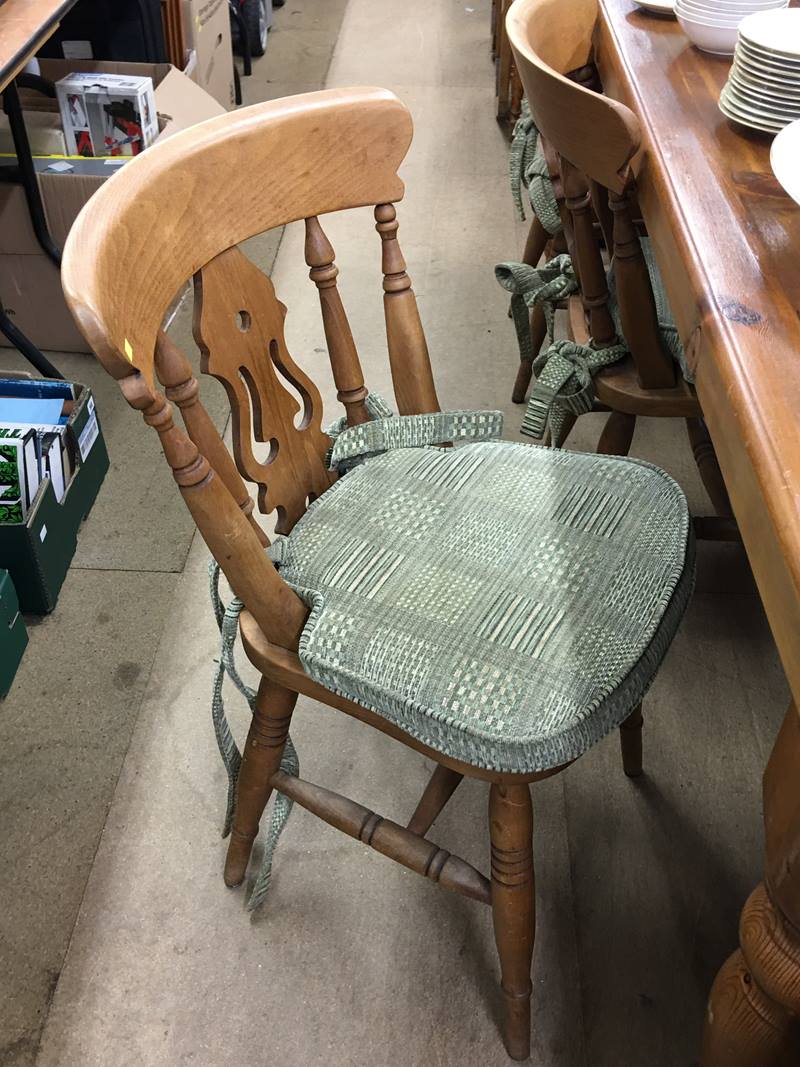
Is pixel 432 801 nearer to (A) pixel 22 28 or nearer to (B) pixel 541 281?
(B) pixel 541 281

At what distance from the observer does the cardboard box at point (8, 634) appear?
1.46 m

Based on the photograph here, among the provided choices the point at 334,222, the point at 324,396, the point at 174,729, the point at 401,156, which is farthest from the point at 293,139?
the point at 334,222

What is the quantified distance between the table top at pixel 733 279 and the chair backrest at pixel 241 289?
0.29 m

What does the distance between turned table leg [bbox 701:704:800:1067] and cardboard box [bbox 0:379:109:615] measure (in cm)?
117

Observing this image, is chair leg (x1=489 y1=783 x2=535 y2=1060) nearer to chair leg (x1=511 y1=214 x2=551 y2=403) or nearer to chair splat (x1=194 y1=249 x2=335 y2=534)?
chair splat (x1=194 y1=249 x2=335 y2=534)

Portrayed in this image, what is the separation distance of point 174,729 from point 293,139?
2.91 ft

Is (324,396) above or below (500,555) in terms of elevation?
below

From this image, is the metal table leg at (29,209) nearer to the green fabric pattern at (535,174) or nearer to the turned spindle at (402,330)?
the green fabric pattern at (535,174)

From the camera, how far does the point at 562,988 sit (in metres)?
1.16

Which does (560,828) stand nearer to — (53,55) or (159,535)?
(159,535)

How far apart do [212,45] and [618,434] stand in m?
2.19

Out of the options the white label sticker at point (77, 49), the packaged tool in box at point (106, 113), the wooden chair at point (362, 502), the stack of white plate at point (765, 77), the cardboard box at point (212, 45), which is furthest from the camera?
the cardboard box at point (212, 45)

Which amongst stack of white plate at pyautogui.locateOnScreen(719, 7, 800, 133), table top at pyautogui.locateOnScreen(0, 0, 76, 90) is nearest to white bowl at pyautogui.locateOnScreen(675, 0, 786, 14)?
stack of white plate at pyautogui.locateOnScreen(719, 7, 800, 133)

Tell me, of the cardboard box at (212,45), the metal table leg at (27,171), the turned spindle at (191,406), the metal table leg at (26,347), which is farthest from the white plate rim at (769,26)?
the cardboard box at (212,45)
